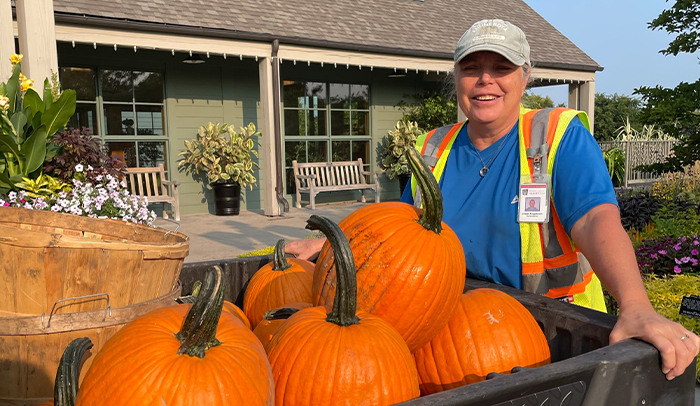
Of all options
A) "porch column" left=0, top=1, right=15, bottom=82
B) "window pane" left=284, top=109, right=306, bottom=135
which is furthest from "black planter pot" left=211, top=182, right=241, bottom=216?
"porch column" left=0, top=1, right=15, bottom=82

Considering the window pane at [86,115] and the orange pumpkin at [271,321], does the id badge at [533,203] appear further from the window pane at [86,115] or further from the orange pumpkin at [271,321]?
the window pane at [86,115]

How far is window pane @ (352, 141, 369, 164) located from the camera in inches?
558

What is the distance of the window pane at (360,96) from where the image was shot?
13.8m

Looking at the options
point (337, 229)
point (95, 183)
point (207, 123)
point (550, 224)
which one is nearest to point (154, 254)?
point (337, 229)

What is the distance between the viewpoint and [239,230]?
31.3 ft

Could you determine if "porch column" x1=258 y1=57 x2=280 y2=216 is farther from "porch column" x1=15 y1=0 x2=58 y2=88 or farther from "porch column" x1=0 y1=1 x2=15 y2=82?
"porch column" x1=0 y1=1 x2=15 y2=82

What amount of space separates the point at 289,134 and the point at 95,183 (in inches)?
368

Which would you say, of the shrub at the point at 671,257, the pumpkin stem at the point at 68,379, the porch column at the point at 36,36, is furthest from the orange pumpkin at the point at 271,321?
the shrub at the point at 671,257

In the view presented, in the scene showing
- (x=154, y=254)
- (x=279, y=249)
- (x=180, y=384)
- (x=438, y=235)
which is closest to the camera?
(x=180, y=384)

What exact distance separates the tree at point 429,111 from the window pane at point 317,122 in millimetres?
2214

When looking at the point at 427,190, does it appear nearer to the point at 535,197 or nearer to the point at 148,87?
the point at 535,197

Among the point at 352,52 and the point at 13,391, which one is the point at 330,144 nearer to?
the point at 352,52

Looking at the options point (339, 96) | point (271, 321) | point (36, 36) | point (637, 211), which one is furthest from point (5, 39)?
point (339, 96)

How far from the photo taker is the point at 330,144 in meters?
13.6
